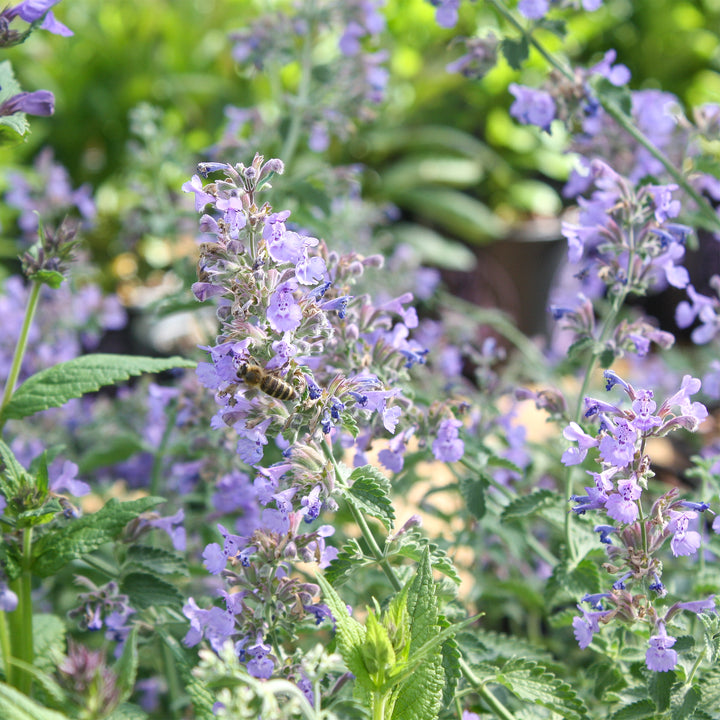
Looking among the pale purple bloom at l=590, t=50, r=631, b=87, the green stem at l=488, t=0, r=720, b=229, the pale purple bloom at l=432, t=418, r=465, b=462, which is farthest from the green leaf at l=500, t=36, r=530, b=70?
the pale purple bloom at l=432, t=418, r=465, b=462

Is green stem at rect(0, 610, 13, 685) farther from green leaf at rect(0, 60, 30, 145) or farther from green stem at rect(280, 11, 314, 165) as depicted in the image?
green stem at rect(280, 11, 314, 165)

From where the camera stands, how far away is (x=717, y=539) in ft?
5.12

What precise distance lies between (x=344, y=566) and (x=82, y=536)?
378 millimetres

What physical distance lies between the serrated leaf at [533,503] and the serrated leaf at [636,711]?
0.98 feet

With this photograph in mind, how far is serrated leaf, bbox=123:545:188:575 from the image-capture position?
128 centimetres

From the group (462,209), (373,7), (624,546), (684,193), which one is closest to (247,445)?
(624,546)

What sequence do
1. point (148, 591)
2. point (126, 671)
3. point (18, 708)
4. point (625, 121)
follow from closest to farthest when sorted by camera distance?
point (18, 708) < point (126, 671) < point (148, 591) < point (625, 121)

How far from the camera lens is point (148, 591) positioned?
124 centimetres

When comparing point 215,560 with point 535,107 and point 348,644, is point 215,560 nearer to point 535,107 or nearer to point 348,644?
point 348,644

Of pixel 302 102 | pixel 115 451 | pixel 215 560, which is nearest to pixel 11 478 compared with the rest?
pixel 215 560

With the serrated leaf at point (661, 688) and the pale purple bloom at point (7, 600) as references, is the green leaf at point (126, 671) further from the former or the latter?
the serrated leaf at point (661, 688)

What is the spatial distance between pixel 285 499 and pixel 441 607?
30 centimetres

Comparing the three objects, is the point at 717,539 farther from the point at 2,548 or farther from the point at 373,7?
the point at 373,7

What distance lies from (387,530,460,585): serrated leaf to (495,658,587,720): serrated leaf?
13 centimetres
